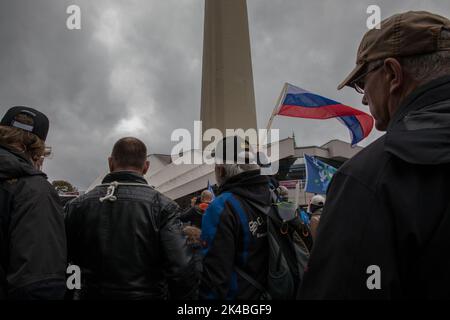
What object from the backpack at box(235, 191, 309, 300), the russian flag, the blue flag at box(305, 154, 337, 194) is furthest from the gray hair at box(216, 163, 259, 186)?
the blue flag at box(305, 154, 337, 194)

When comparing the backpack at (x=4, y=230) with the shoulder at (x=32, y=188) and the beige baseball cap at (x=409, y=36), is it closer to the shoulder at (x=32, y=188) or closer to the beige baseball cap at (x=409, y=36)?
the shoulder at (x=32, y=188)

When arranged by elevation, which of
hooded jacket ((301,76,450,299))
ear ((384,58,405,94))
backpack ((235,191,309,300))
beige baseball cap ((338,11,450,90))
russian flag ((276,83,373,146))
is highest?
russian flag ((276,83,373,146))

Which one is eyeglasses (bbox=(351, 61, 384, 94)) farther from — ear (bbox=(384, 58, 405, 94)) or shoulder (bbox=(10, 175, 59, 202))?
shoulder (bbox=(10, 175, 59, 202))

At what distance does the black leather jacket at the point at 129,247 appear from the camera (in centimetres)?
203

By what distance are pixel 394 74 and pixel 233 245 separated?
1.46 meters

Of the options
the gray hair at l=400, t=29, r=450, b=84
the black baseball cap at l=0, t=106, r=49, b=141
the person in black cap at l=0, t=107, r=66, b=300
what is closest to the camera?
the gray hair at l=400, t=29, r=450, b=84

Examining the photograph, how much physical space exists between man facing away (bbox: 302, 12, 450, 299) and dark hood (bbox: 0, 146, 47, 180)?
1.52 metres

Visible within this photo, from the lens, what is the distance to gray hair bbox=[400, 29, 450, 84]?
3.15 feet

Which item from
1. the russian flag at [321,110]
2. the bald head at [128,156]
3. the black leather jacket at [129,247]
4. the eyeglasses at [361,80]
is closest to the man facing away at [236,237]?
the black leather jacket at [129,247]

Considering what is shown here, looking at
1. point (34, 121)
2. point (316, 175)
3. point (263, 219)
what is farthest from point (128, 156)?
point (316, 175)

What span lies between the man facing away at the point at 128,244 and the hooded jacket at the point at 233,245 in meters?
0.14

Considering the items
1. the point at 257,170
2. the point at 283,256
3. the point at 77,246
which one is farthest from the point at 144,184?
the point at 283,256
